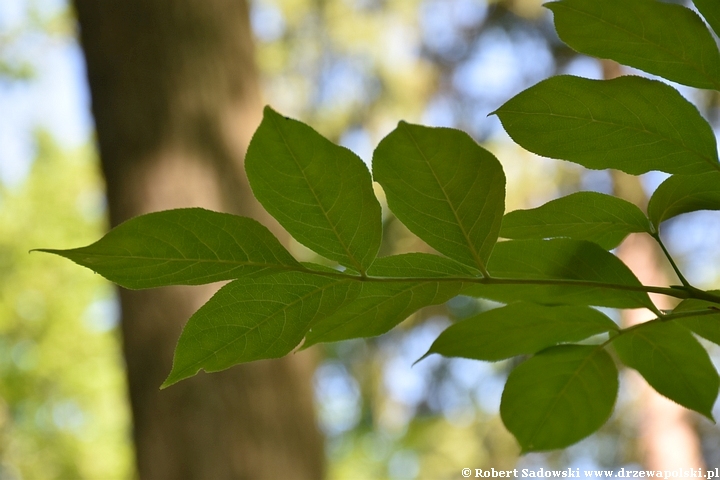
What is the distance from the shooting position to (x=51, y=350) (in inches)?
279

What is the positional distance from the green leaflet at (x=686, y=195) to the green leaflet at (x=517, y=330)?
6 centimetres

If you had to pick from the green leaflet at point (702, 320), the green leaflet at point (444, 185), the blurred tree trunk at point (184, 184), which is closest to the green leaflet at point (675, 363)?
the green leaflet at point (702, 320)

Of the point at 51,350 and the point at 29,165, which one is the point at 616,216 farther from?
the point at 29,165

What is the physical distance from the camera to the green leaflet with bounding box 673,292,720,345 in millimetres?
299

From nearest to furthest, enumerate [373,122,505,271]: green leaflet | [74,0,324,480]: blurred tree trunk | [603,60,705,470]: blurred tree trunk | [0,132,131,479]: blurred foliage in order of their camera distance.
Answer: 1. [373,122,505,271]: green leaflet
2. [74,0,324,480]: blurred tree trunk
3. [603,60,705,470]: blurred tree trunk
4. [0,132,131,479]: blurred foliage

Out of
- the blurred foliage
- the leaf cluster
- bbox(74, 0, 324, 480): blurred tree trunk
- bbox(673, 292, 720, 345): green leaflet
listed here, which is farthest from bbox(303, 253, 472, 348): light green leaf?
the blurred foliage

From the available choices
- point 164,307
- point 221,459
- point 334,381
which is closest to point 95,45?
point 164,307

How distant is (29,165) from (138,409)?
737 cm

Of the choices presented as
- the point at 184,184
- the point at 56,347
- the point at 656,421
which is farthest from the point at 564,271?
the point at 56,347

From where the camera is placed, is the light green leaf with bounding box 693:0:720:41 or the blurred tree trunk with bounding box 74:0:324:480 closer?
the light green leaf with bounding box 693:0:720:41

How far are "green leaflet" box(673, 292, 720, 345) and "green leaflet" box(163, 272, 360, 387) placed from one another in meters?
0.16

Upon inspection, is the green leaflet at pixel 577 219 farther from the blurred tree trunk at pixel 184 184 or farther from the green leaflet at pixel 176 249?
the blurred tree trunk at pixel 184 184

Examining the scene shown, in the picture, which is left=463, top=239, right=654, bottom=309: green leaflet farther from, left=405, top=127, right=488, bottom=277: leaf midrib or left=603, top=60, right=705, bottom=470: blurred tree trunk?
left=603, top=60, right=705, bottom=470: blurred tree trunk

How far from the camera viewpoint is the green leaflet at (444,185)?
256 mm
